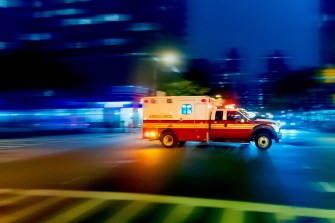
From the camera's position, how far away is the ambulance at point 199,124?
74.4ft

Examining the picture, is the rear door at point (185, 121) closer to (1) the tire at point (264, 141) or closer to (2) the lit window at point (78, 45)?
(1) the tire at point (264, 141)

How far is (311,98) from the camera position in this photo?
239 ft

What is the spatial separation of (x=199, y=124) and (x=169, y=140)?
70.7 inches

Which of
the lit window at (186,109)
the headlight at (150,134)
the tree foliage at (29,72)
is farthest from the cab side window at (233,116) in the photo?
the tree foliage at (29,72)

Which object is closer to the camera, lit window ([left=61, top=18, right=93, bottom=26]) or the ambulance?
the ambulance

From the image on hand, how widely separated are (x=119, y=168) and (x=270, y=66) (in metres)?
171

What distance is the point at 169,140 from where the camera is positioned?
24.3 m

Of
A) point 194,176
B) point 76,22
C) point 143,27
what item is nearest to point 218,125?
point 194,176

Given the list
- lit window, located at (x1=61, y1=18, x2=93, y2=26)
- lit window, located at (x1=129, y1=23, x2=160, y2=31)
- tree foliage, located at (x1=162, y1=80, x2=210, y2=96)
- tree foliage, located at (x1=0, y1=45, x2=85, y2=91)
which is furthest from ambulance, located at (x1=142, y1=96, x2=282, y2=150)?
lit window, located at (x1=61, y1=18, x2=93, y2=26)

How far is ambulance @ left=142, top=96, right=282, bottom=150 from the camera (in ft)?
74.4

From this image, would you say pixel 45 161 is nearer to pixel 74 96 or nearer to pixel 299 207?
pixel 299 207

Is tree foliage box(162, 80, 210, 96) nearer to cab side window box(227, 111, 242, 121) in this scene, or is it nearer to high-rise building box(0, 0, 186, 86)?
high-rise building box(0, 0, 186, 86)

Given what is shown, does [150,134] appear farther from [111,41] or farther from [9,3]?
[9,3]

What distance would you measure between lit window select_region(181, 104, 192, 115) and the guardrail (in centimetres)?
1423
